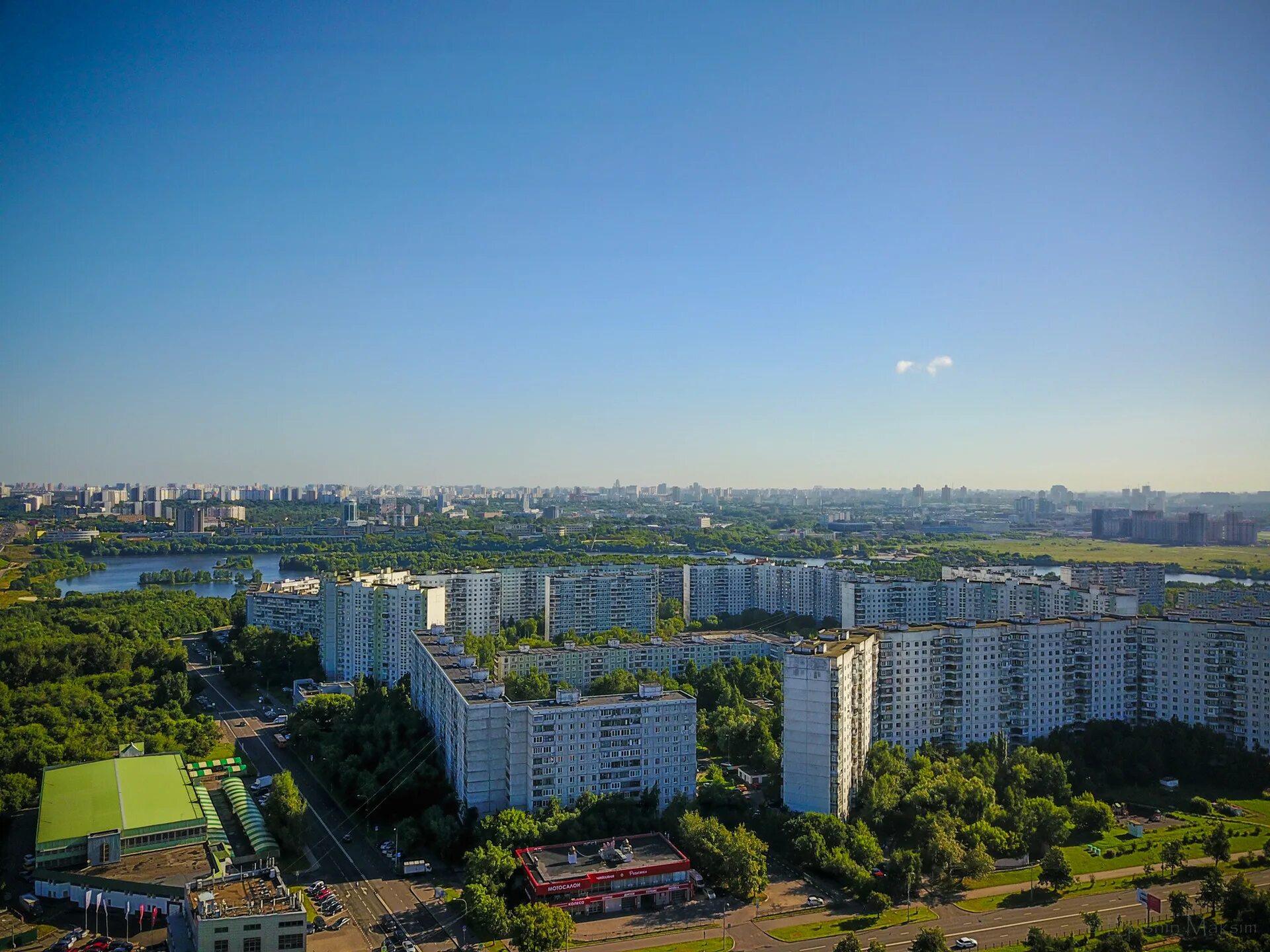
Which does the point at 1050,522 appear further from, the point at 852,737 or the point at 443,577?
the point at 852,737

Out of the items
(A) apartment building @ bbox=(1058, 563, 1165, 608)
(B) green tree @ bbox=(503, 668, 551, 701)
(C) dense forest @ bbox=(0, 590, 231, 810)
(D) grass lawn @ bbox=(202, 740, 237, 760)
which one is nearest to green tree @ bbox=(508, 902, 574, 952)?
(B) green tree @ bbox=(503, 668, 551, 701)

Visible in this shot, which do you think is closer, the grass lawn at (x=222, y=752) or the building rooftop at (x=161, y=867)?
the building rooftop at (x=161, y=867)

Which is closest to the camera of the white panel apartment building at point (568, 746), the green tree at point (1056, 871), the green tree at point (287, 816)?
the green tree at point (1056, 871)

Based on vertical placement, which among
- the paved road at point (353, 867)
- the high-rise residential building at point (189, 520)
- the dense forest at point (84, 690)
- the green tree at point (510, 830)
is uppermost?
the high-rise residential building at point (189, 520)

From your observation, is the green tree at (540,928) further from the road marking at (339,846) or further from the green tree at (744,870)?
the green tree at (744,870)

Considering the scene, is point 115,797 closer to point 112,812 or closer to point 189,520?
point 112,812

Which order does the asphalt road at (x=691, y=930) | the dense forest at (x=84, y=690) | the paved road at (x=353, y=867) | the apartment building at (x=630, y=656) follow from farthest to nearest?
1. the apartment building at (x=630, y=656)
2. the dense forest at (x=84, y=690)
3. the paved road at (x=353, y=867)
4. the asphalt road at (x=691, y=930)

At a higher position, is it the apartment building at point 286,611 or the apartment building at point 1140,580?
the apartment building at point 1140,580

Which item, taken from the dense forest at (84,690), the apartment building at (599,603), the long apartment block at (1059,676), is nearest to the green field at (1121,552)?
the long apartment block at (1059,676)

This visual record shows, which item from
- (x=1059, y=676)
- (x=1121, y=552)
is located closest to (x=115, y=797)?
(x=1059, y=676)

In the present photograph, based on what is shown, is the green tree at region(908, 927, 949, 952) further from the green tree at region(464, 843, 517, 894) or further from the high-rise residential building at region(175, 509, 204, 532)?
the high-rise residential building at region(175, 509, 204, 532)
